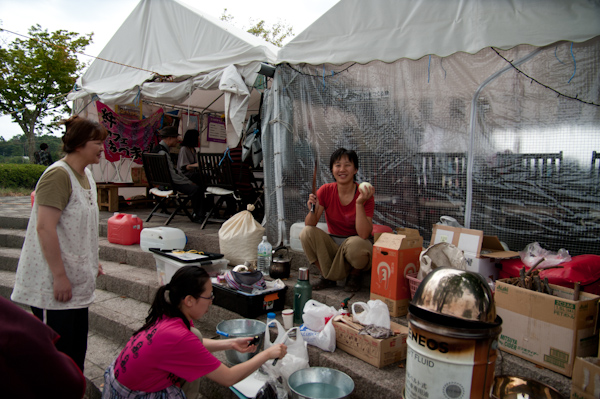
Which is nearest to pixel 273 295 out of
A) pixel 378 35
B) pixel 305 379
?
pixel 305 379

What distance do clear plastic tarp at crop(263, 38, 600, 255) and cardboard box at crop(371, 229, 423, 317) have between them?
Answer: 105 centimetres

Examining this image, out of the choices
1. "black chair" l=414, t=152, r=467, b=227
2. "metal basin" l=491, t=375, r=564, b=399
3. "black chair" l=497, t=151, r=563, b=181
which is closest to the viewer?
"metal basin" l=491, t=375, r=564, b=399

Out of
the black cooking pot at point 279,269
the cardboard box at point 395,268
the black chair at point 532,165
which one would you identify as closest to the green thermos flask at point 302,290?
the cardboard box at point 395,268

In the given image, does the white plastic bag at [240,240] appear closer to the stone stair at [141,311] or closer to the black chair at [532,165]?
the stone stair at [141,311]

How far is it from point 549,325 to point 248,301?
90.8 inches

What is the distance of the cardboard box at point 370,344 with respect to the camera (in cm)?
260

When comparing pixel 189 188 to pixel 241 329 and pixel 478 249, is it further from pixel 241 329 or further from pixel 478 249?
pixel 478 249

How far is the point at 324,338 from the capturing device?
9.41 ft

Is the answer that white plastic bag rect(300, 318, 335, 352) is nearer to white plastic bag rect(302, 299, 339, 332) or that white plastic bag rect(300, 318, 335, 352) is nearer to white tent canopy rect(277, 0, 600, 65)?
white plastic bag rect(302, 299, 339, 332)

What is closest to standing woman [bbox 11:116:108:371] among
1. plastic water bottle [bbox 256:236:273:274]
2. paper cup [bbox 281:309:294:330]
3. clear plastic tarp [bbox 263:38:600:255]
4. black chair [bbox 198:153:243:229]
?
paper cup [bbox 281:309:294:330]

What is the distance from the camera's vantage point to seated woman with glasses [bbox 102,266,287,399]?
195cm

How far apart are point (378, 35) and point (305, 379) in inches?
133

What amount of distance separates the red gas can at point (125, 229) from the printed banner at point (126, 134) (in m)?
2.74

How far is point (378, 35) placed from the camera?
13.1ft
